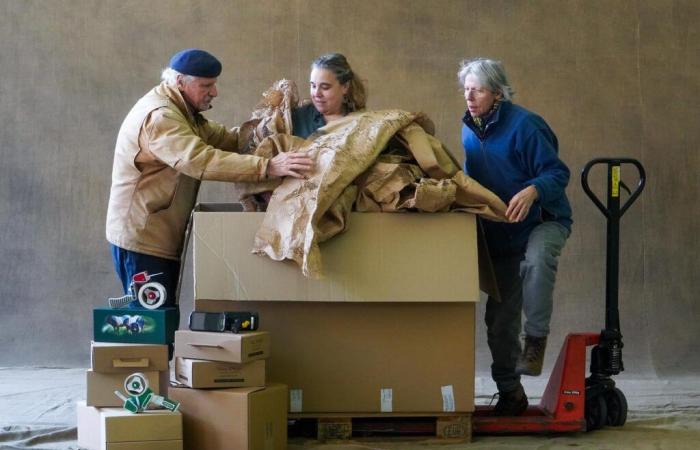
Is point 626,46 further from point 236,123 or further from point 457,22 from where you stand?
point 236,123

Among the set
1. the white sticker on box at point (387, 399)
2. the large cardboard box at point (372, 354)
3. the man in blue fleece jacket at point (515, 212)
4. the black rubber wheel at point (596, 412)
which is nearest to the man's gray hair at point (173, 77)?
the large cardboard box at point (372, 354)

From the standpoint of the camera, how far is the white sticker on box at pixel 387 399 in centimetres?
360

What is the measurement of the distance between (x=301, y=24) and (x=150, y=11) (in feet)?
2.82

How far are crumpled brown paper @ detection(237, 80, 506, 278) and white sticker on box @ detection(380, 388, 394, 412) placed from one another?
58 cm

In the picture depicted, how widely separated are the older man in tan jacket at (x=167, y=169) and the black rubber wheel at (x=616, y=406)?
1.51 meters

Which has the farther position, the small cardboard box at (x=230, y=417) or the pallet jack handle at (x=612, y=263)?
the pallet jack handle at (x=612, y=263)

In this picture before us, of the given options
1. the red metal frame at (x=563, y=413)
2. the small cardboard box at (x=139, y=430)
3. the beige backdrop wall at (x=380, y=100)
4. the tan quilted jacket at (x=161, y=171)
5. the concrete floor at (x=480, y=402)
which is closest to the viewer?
the small cardboard box at (x=139, y=430)

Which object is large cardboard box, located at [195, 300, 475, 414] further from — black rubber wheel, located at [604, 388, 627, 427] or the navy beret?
the navy beret

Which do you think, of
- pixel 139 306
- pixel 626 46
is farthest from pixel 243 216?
pixel 626 46

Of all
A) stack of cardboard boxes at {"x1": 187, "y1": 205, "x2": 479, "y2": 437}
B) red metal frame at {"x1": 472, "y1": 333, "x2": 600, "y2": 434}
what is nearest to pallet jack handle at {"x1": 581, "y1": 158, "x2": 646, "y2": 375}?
red metal frame at {"x1": 472, "y1": 333, "x2": 600, "y2": 434}

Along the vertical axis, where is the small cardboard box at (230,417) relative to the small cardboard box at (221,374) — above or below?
below

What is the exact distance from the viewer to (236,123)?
217 inches

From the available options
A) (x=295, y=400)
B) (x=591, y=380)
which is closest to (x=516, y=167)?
(x=591, y=380)

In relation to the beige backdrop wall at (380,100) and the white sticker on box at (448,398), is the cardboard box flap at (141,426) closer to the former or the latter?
the white sticker on box at (448,398)
